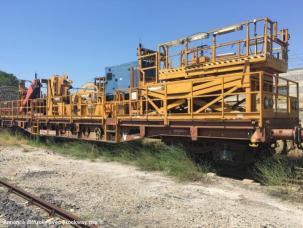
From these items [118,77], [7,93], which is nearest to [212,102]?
[118,77]

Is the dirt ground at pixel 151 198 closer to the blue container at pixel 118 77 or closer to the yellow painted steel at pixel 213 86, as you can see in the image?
the yellow painted steel at pixel 213 86

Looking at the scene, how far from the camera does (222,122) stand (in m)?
8.36

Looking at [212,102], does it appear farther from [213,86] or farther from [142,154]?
[142,154]

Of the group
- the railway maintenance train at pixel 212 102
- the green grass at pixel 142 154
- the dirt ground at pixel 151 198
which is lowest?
the dirt ground at pixel 151 198

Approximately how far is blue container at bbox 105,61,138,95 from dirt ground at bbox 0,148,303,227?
14.6ft

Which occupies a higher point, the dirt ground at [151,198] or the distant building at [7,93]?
the distant building at [7,93]

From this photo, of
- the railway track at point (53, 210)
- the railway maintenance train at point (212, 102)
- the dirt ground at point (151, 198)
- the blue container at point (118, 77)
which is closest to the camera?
the railway track at point (53, 210)

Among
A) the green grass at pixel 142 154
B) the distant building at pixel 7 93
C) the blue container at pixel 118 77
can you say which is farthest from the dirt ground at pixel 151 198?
the distant building at pixel 7 93

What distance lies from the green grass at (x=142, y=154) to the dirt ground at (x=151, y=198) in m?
0.45

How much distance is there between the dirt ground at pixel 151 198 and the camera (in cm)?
559

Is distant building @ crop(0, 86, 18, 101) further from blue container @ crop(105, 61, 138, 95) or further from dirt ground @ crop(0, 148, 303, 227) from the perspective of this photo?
dirt ground @ crop(0, 148, 303, 227)

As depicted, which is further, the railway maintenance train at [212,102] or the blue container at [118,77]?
the blue container at [118,77]

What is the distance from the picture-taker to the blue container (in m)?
13.5

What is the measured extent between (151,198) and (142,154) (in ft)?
15.3
